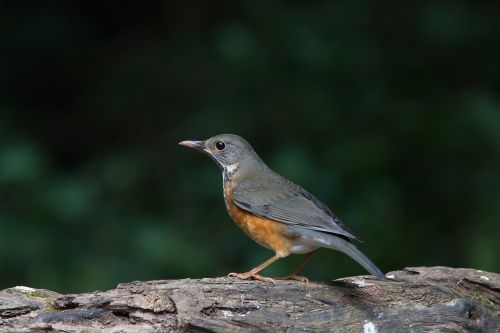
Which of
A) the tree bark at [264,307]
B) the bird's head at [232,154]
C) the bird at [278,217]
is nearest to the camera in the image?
the tree bark at [264,307]

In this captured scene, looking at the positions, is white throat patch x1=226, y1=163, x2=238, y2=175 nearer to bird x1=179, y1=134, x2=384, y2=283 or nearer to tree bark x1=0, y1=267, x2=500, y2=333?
bird x1=179, y1=134, x2=384, y2=283

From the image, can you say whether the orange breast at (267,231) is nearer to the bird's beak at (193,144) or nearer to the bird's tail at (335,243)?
the bird's tail at (335,243)

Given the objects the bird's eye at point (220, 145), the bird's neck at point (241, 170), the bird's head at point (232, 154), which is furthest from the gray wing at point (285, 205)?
the bird's eye at point (220, 145)

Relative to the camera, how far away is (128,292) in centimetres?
478

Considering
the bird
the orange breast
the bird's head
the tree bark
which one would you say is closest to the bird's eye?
the bird's head

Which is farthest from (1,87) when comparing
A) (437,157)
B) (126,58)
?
(437,157)

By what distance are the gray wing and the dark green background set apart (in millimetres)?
1052

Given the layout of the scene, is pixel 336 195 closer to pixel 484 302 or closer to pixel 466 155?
pixel 466 155

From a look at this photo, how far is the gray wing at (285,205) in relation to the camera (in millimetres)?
5387

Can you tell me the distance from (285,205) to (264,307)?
0.92m

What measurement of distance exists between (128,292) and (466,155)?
4153 mm

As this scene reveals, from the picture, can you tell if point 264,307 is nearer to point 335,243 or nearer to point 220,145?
point 335,243

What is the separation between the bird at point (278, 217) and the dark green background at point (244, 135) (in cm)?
96

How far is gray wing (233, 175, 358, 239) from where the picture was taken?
5387 millimetres
